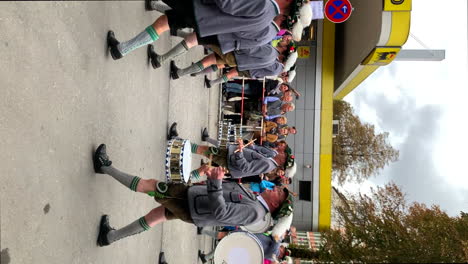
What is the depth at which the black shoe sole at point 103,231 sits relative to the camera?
346cm

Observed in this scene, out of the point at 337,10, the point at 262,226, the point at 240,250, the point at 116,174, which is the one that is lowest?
the point at 240,250

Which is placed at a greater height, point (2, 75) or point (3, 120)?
point (2, 75)

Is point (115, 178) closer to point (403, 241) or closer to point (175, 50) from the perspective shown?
point (175, 50)

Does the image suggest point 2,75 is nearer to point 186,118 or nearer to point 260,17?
point 260,17

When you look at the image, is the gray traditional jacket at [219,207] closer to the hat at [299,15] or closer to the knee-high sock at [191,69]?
the knee-high sock at [191,69]

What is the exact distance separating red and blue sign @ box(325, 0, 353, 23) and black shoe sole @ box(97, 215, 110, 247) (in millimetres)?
6483

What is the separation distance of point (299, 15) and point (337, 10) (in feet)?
10.8

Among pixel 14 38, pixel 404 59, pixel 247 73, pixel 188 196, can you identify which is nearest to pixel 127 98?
pixel 188 196

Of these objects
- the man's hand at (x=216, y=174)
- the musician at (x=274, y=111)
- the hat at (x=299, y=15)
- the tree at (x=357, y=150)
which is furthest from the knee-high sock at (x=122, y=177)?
the tree at (x=357, y=150)

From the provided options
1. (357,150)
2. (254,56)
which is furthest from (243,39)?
(357,150)

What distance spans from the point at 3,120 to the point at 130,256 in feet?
7.98

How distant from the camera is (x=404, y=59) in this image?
10492 millimetres

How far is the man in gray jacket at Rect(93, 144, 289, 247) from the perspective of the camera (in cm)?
343

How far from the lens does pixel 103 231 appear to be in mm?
3486
